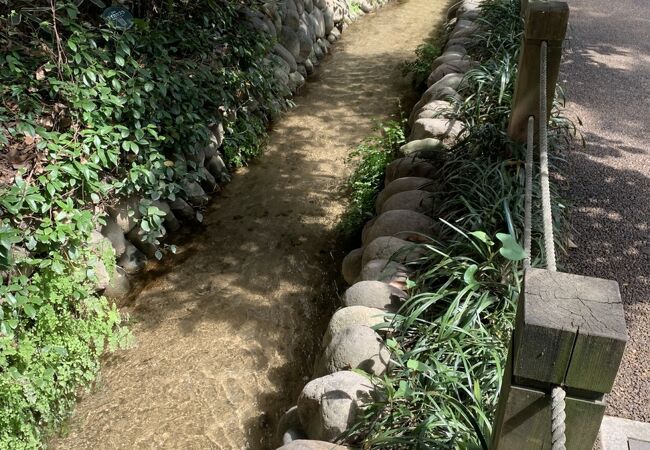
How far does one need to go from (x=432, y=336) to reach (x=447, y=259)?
1.72 feet

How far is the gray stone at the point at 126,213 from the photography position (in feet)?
13.1

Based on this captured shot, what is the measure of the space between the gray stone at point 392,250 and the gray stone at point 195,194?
1825 mm

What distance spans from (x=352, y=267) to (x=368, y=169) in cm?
156

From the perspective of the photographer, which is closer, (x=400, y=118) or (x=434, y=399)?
(x=434, y=399)

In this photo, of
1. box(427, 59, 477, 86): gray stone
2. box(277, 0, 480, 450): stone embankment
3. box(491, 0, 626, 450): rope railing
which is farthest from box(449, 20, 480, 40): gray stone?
box(491, 0, 626, 450): rope railing

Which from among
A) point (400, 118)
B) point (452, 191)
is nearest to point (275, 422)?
point (452, 191)

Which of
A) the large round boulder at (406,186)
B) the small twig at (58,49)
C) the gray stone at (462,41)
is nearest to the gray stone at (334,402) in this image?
the large round boulder at (406,186)

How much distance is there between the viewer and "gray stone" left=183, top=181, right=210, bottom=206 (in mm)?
4719

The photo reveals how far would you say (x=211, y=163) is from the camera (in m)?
5.19

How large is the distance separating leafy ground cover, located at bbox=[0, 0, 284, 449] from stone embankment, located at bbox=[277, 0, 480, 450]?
1.34 meters

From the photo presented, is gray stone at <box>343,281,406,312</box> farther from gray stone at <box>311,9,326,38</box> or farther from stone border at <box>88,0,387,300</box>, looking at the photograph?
gray stone at <box>311,9,326,38</box>

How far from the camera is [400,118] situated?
21.1 ft

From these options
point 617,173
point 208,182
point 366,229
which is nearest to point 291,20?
point 208,182

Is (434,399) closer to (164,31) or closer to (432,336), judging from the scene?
(432,336)
